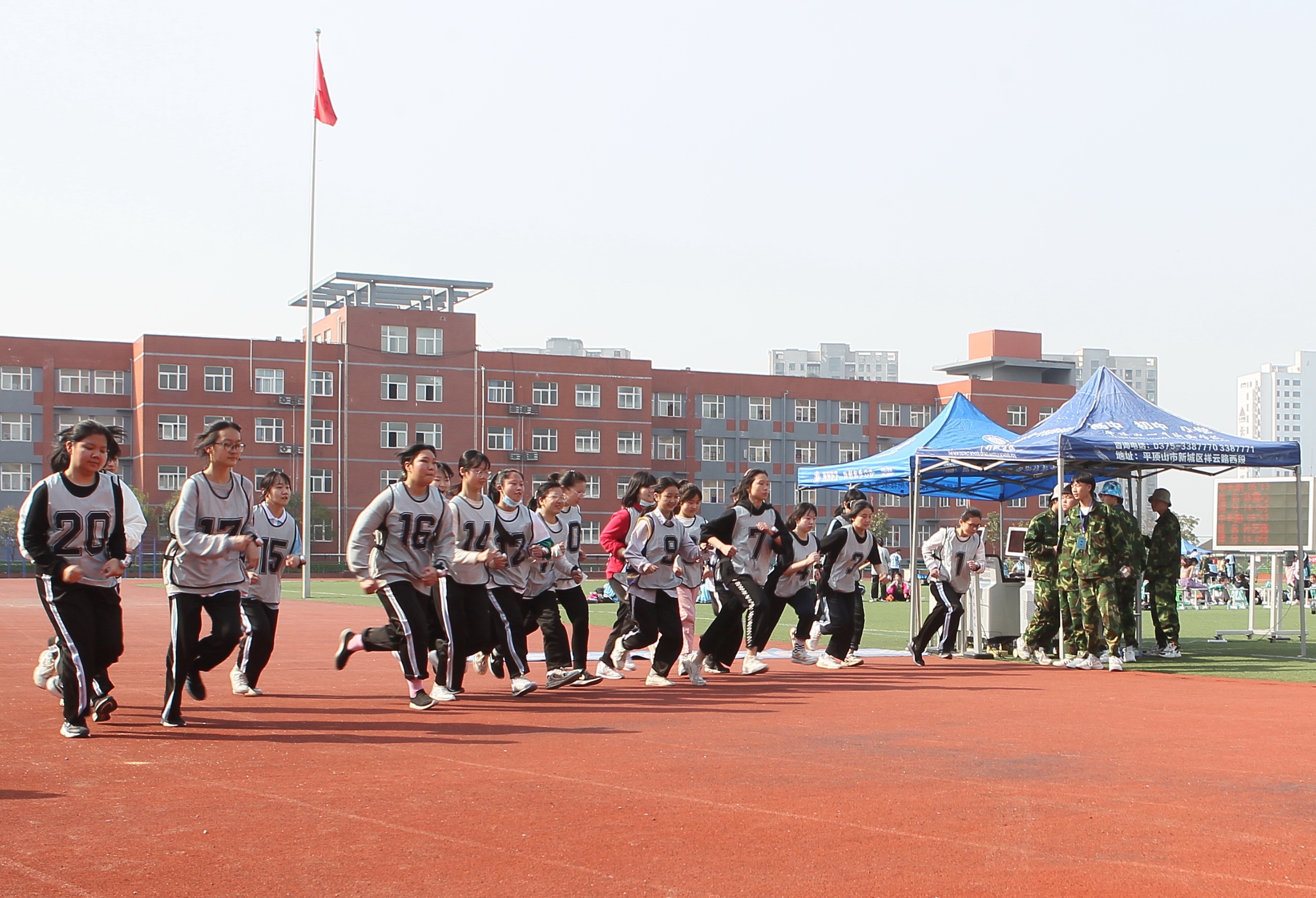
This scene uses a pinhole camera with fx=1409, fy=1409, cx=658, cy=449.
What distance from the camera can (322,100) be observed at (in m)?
38.9

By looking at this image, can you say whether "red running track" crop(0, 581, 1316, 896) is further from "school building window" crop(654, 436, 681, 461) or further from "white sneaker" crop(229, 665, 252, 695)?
"school building window" crop(654, 436, 681, 461)

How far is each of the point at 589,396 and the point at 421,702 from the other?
74079mm

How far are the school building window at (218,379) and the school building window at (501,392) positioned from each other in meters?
14.3

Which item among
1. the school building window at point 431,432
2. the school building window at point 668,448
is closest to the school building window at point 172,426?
the school building window at point 431,432

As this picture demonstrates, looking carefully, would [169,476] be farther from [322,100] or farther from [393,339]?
[322,100]

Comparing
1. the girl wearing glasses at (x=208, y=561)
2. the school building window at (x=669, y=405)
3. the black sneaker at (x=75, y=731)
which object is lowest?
the black sneaker at (x=75, y=731)

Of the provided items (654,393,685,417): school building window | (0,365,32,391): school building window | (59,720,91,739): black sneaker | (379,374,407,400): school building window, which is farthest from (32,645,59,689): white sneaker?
(654,393,685,417): school building window

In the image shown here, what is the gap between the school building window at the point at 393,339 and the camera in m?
77.0

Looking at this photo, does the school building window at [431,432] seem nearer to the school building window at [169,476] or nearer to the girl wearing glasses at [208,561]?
the school building window at [169,476]

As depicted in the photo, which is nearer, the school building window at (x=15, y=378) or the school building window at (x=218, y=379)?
the school building window at (x=15, y=378)

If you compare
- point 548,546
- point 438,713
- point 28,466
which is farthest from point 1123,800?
point 28,466

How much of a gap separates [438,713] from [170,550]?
2.12 metres

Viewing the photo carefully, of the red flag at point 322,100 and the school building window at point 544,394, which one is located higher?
the red flag at point 322,100

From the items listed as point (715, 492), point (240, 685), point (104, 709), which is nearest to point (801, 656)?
point (240, 685)
